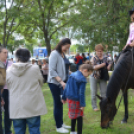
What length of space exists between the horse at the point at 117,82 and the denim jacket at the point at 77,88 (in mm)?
653

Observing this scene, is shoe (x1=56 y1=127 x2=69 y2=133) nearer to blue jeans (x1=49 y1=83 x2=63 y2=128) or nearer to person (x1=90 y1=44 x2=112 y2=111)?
blue jeans (x1=49 y1=83 x2=63 y2=128)

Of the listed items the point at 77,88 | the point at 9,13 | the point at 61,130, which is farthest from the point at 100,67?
the point at 9,13

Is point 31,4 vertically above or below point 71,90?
above

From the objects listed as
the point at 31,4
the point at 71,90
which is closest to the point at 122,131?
the point at 71,90

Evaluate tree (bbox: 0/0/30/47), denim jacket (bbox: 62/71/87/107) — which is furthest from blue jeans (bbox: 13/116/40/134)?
tree (bbox: 0/0/30/47)

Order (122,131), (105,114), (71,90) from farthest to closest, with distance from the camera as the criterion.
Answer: (122,131) → (105,114) → (71,90)

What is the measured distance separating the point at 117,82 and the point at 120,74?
20cm

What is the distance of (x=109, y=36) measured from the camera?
36.4ft

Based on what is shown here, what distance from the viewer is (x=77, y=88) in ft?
12.9

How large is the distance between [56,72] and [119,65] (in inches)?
52.7

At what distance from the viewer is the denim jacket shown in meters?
3.89

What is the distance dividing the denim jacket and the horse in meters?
0.65

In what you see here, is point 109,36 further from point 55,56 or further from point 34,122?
point 34,122

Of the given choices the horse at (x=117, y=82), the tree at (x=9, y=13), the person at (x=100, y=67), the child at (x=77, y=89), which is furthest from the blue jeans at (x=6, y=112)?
the tree at (x=9, y=13)
